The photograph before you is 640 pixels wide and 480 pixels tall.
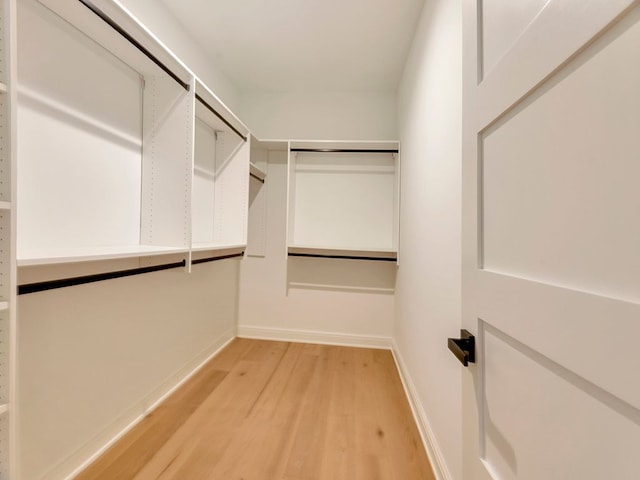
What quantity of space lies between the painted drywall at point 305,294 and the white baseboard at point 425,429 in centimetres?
72

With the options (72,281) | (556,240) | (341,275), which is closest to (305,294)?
(341,275)

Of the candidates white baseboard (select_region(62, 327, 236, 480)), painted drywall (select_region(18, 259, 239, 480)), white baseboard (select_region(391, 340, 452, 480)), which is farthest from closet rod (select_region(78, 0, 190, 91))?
white baseboard (select_region(391, 340, 452, 480))

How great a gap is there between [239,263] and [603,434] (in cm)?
313

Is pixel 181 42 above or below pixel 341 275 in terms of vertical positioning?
above

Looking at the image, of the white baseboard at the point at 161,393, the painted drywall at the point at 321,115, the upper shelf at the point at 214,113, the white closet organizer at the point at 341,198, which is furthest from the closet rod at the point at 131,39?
the white baseboard at the point at 161,393

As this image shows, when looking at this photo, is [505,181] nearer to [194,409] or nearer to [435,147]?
[435,147]

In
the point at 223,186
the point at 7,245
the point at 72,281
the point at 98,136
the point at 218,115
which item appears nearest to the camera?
the point at 7,245

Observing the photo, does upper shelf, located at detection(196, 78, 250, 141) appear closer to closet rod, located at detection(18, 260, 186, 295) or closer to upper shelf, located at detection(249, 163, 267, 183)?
upper shelf, located at detection(249, 163, 267, 183)

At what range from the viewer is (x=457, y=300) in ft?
4.08

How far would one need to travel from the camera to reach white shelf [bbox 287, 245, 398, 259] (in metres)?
A: 2.76

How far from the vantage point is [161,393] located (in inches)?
78.7

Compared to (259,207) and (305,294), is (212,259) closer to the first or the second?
(259,207)

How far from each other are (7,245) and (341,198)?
260 cm

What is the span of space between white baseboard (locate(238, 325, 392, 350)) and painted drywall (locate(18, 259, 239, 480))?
0.97 metres
